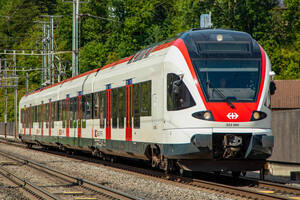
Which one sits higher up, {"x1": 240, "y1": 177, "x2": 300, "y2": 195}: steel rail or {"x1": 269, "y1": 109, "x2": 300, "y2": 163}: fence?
{"x1": 269, "y1": 109, "x2": 300, "y2": 163}: fence

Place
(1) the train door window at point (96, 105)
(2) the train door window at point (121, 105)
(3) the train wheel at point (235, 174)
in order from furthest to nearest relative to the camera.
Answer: (1) the train door window at point (96, 105)
(2) the train door window at point (121, 105)
(3) the train wheel at point (235, 174)

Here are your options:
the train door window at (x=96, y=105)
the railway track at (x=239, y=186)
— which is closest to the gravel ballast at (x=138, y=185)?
the railway track at (x=239, y=186)

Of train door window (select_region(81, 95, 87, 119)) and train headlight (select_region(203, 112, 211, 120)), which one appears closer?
A: train headlight (select_region(203, 112, 211, 120))

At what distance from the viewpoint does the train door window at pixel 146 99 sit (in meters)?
15.6

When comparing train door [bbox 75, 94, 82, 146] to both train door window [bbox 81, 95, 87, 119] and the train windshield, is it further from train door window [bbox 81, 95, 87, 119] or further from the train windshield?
the train windshield

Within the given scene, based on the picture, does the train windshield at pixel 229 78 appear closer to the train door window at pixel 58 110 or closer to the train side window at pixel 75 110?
the train side window at pixel 75 110

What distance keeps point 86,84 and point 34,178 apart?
7155 mm

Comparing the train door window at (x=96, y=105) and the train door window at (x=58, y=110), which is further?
the train door window at (x=58, y=110)

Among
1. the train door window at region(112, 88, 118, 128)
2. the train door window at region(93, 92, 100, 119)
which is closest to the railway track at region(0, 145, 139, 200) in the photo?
the train door window at region(112, 88, 118, 128)

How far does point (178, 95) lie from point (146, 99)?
2263 mm

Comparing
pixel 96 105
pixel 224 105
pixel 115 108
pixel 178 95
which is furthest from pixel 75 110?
pixel 224 105

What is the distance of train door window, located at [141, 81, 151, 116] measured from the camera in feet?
51.1

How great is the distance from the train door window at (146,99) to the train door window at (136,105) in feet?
0.97

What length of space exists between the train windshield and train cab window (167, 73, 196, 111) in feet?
1.31
